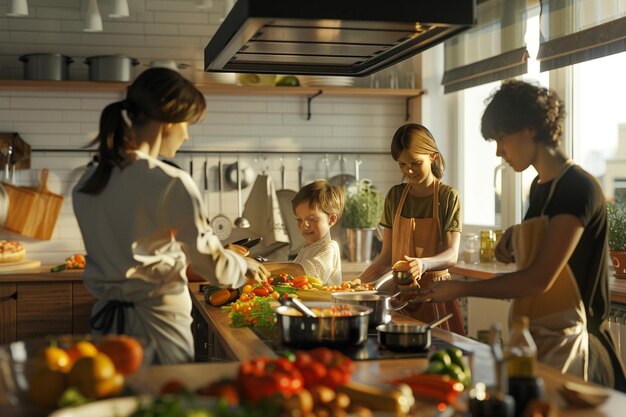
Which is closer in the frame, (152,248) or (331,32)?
(152,248)

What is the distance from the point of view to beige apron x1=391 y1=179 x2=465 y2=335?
3.96m

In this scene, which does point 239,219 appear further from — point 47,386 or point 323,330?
point 47,386

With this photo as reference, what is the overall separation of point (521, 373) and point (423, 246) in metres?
2.23

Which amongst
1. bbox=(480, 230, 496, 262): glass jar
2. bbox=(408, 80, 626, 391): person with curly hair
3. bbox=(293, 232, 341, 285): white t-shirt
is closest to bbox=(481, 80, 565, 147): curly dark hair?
bbox=(408, 80, 626, 391): person with curly hair

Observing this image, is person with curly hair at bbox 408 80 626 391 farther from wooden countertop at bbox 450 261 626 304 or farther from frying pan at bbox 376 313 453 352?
Result: wooden countertop at bbox 450 261 626 304

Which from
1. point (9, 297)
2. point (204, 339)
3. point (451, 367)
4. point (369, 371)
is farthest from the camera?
point (9, 297)

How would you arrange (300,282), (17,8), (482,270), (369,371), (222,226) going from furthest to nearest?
(222,226)
(17,8)
(482,270)
(300,282)
(369,371)

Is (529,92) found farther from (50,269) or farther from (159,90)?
(50,269)

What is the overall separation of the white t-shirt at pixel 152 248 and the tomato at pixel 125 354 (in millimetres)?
579

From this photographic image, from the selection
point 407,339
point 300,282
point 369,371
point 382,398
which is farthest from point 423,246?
point 382,398

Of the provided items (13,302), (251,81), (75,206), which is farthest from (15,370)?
(251,81)

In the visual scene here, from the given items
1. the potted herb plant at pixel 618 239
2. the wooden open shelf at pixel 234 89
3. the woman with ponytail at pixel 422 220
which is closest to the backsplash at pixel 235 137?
the wooden open shelf at pixel 234 89

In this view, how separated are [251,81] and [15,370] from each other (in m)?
4.59

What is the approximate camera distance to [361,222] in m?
6.26
